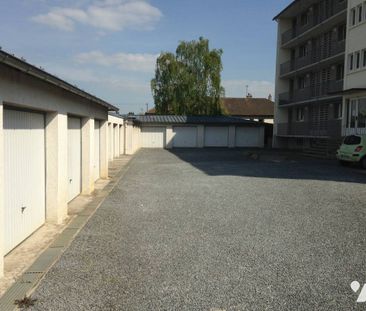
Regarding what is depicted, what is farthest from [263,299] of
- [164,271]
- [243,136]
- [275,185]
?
[243,136]

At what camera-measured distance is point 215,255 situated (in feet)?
19.6

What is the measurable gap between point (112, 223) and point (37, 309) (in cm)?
392

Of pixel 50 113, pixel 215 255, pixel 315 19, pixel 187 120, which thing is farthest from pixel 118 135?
pixel 215 255

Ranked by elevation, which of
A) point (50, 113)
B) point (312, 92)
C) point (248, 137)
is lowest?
point (248, 137)

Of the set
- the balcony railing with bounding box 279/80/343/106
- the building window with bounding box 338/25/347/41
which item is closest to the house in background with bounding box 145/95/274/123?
the balcony railing with bounding box 279/80/343/106

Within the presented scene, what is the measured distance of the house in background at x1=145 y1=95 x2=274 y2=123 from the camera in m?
62.8

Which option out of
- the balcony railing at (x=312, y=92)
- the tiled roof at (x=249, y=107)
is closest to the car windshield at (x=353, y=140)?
the balcony railing at (x=312, y=92)

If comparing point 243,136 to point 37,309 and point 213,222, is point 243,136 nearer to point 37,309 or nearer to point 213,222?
point 213,222

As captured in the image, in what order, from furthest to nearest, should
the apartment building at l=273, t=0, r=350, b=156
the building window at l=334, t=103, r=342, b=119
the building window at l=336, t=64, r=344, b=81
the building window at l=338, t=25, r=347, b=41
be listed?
the building window at l=336, t=64, r=344, b=81
the building window at l=334, t=103, r=342, b=119
the building window at l=338, t=25, r=347, b=41
the apartment building at l=273, t=0, r=350, b=156

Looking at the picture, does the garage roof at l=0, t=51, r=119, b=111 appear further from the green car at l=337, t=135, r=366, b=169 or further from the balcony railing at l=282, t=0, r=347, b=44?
the balcony railing at l=282, t=0, r=347, b=44

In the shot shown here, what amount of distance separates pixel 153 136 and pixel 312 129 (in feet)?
55.8

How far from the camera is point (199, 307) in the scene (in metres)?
4.25

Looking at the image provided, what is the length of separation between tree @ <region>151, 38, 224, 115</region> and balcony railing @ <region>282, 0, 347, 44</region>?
12.0 m

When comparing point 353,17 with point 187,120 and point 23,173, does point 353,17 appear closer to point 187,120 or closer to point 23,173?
point 187,120
